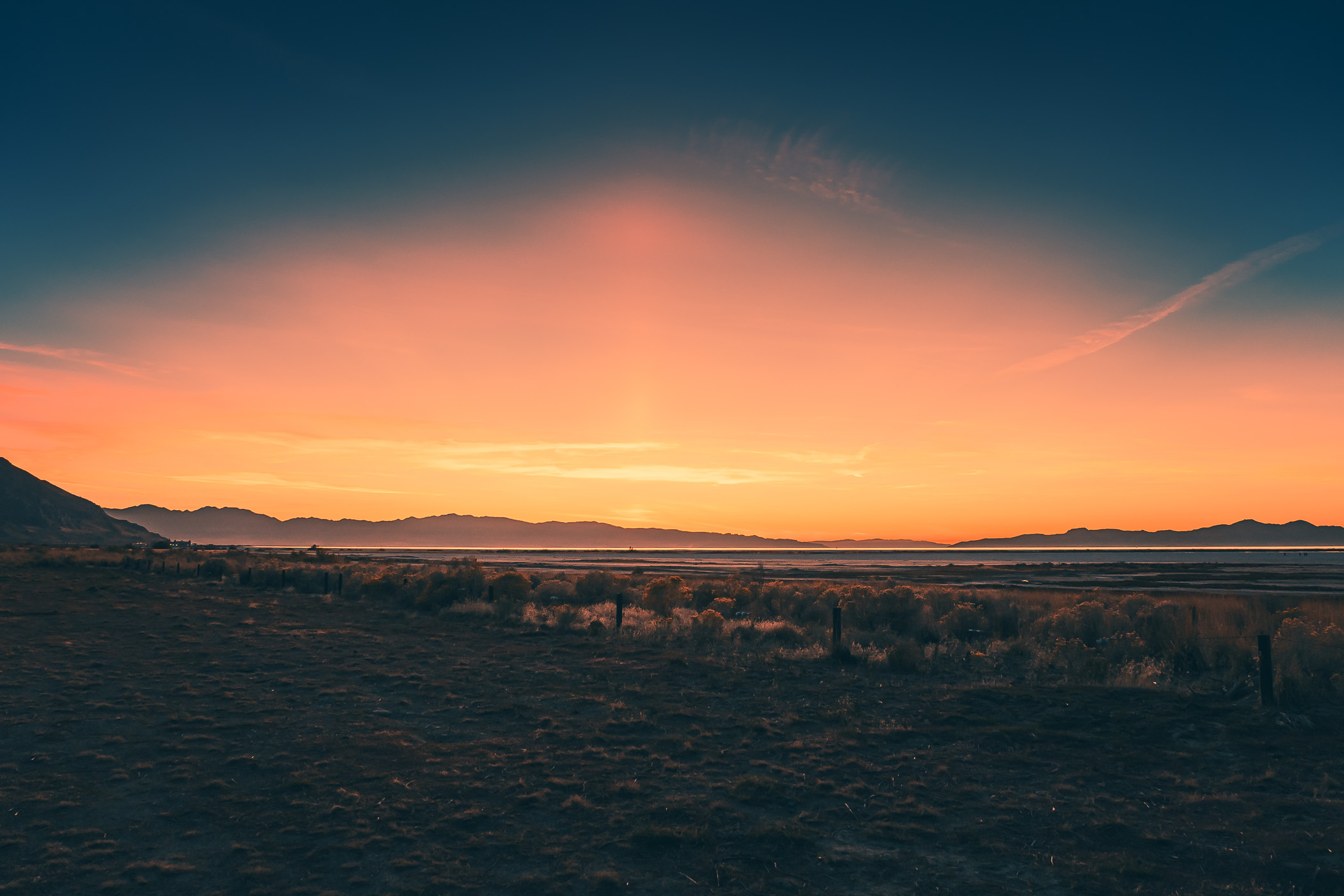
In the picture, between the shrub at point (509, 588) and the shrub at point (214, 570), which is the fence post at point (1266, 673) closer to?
the shrub at point (509, 588)

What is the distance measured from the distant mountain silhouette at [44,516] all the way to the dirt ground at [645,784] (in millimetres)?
181682

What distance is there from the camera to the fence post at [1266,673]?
12164mm

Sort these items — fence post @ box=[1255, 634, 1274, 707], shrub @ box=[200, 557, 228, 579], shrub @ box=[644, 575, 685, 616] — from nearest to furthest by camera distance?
fence post @ box=[1255, 634, 1274, 707], shrub @ box=[644, 575, 685, 616], shrub @ box=[200, 557, 228, 579]

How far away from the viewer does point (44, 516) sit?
171 m

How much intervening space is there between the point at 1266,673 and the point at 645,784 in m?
10.8

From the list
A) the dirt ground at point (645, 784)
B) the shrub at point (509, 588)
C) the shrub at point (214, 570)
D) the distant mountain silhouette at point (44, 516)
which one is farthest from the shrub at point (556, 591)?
→ the distant mountain silhouette at point (44, 516)

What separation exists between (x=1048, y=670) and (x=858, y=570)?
213ft

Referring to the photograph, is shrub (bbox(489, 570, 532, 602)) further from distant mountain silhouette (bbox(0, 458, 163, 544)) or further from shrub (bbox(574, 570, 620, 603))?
distant mountain silhouette (bbox(0, 458, 163, 544))

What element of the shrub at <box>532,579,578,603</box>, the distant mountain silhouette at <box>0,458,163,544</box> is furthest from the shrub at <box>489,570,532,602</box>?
the distant mountain silhouette at <box>0,458,163,544</box>

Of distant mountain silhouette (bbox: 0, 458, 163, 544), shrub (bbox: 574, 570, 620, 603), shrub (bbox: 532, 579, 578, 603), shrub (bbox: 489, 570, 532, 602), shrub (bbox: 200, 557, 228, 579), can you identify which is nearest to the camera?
shrub (bbox: 489, 570, 532, 602)

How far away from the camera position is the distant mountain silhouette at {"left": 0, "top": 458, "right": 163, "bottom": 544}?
15812 cm

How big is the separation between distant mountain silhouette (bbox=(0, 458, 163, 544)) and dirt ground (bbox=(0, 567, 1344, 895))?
596ft

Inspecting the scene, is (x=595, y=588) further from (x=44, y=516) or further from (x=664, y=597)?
(x=44, y=516)

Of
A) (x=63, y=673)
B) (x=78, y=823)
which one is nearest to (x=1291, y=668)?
(x=78, y=823)
